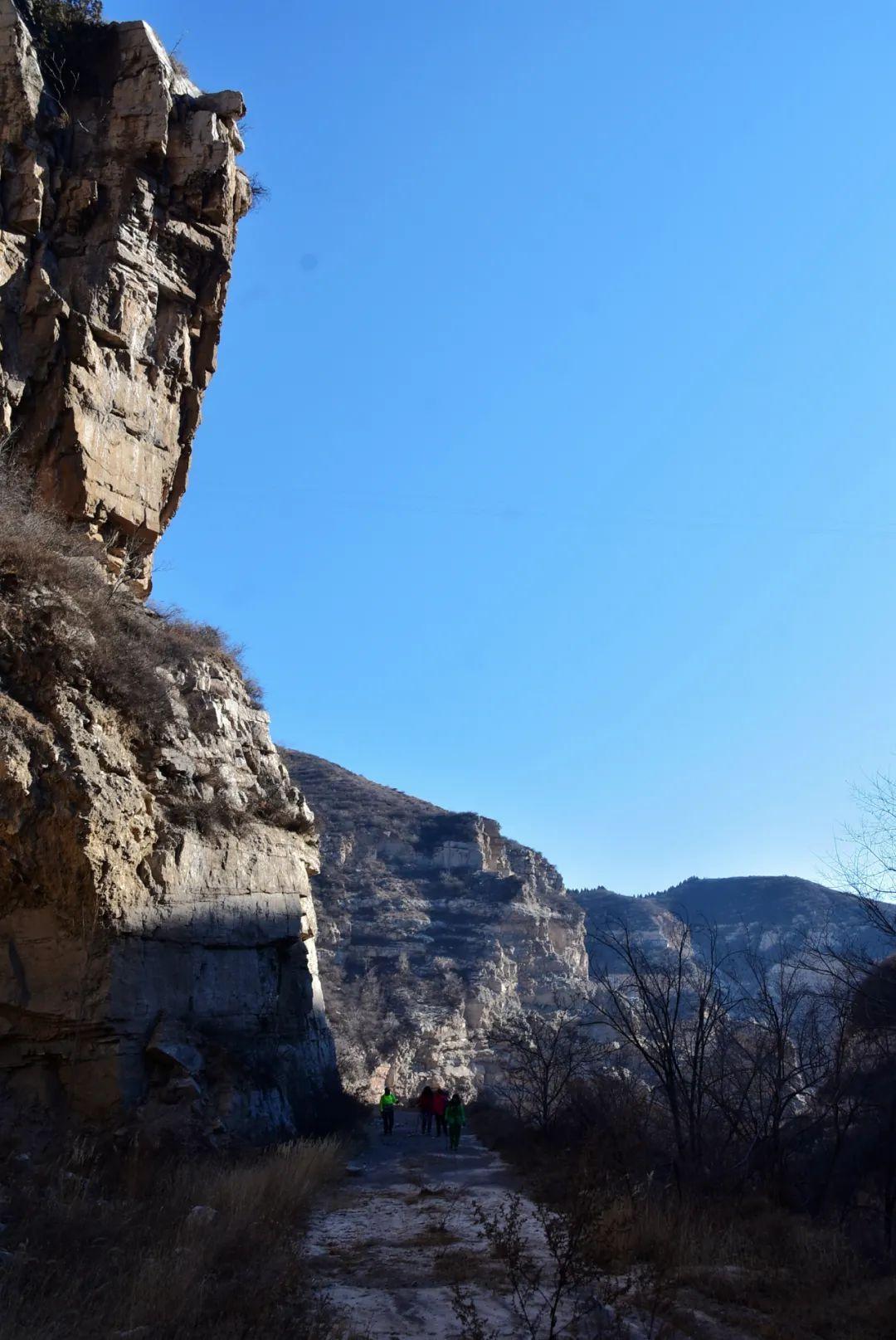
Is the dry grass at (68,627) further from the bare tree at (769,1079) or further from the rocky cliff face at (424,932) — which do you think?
the rocky cliff face at (424,932)

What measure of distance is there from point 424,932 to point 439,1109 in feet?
138

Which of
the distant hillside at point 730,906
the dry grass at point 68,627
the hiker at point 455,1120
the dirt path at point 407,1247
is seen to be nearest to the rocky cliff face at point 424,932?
the distant hillside at point 730,906

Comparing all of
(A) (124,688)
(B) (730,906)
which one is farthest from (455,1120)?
(B) (730,906)

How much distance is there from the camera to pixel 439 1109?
2373 centimetres

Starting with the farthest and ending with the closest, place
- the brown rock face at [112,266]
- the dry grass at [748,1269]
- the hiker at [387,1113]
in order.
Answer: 1. the hiker at [387,1113]
2. the brown rock face at [112,266]
3. the dry grass at [748,1269]

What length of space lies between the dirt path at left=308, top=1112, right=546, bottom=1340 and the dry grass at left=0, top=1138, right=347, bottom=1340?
1.26 ft

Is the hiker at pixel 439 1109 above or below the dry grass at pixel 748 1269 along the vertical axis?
above

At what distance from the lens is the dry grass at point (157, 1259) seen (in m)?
5.65

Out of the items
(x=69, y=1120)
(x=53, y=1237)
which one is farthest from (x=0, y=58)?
(x=53, y=1237)

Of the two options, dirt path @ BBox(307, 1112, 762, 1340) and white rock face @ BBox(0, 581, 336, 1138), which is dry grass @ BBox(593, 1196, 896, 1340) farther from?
white rock face @ BBox(0, 581, 336, 1138)

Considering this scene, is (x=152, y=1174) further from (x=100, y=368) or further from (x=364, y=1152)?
(x=100, y=368)

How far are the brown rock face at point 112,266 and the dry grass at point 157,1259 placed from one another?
11.5 m

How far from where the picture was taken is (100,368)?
57.3 feet

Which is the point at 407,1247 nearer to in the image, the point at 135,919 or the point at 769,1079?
the point at 135,919
